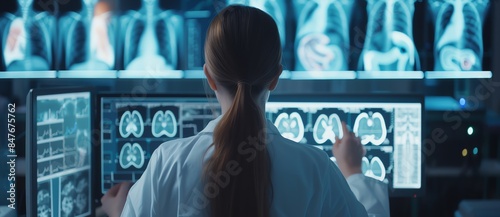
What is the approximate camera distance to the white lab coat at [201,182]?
3.57 feet

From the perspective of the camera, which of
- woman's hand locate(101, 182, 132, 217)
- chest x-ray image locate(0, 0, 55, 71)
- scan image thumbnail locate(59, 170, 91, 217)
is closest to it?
woman's hand locate(101, 182, 132, 217)

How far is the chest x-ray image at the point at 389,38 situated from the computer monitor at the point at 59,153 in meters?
0.97

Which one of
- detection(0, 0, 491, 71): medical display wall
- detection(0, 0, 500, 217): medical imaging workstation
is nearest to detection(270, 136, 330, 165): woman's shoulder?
detection(0, 0, 500, 217): medical imaging workstation

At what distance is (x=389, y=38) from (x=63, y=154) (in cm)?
117

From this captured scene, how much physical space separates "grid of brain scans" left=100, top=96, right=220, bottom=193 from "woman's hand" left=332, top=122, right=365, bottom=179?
492 millimetres

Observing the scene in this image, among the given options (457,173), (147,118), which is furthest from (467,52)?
(147,118)

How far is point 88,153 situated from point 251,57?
3.42ft

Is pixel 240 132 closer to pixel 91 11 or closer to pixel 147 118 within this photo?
pixel 147 118

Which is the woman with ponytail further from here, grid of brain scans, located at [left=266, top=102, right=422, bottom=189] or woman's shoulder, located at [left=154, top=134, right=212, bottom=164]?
grid of brain scans, located at [left=266, top=102, right=422, bottom=189]

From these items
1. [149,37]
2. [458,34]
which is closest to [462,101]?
[458,34]

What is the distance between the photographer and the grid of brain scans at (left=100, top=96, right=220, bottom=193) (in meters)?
2.01

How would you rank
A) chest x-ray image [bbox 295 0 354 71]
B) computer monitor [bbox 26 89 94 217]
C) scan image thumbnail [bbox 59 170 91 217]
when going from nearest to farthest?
computer monitor [bbox 26 89 94 217]
scan image thumbnail [bbox 59 170 91 217]
chest x-ray image [bbox 295 0 354 71]

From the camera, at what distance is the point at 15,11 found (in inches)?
95.5

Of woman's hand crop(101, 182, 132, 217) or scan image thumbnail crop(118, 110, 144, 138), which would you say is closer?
woman's hand crop(101, 182, 132, 217)
